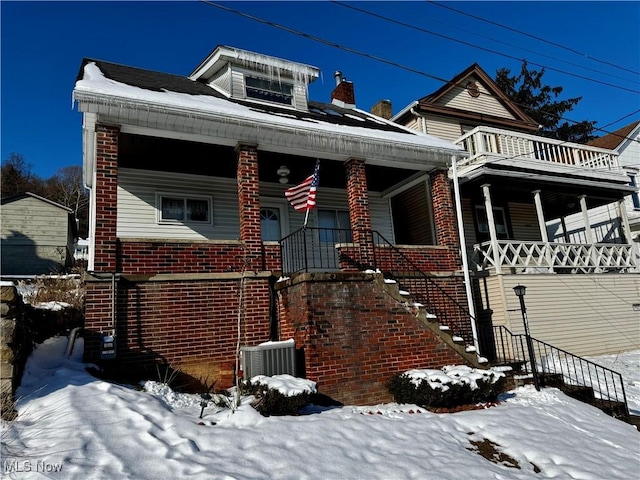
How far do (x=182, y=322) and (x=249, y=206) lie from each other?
2.53 m

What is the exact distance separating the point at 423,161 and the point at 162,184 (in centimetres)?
639

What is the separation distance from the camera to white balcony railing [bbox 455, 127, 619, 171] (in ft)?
43.9

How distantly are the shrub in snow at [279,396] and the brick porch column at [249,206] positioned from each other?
8.75ft

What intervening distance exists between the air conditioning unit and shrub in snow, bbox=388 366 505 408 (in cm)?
182

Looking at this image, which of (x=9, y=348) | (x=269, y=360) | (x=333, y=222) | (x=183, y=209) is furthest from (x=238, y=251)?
(x=333, y=222)

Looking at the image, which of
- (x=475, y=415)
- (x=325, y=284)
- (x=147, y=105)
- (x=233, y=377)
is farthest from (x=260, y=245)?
(x=475, y=415)

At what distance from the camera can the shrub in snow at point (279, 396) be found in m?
5.71

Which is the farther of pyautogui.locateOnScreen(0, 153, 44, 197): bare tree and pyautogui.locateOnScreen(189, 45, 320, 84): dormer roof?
pyautogui.locateOnScreen(0, 153, 44, 197): bare tree

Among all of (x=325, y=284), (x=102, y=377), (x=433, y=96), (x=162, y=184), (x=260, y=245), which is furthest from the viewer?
(x=433, y=96)

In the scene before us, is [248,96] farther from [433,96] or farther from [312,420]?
[312,420]

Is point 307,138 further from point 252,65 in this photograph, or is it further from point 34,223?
point 34,223

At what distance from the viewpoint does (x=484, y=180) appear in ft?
42.3

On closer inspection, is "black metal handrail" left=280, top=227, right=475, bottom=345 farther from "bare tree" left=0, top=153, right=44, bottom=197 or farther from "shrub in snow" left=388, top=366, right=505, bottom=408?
"bare tree" left=0, top=153, right=44, bottom=197

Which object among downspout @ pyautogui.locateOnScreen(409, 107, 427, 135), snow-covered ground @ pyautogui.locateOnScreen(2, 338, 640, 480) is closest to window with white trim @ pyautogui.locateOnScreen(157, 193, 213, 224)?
snow-covered ground @ pyautogui.locateOnScreen(2, 338, 640, 480)
